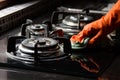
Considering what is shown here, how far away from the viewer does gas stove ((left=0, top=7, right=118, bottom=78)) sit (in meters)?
1.16

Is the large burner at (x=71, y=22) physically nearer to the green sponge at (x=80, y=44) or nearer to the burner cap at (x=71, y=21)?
the burner cap at (x=71, y=21)

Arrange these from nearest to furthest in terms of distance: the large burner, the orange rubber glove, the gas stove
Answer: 1. the gas stove
2. the orange rubber glove
3. the large burner

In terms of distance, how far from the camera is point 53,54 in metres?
1.24

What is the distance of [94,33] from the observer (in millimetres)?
1368

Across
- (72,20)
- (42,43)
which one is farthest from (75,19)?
(42,43)

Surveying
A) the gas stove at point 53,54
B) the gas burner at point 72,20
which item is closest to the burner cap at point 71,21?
the gas burner at point 72,20

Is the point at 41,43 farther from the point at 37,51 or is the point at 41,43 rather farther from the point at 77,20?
the point at 77,20

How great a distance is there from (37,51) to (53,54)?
0.07 meters

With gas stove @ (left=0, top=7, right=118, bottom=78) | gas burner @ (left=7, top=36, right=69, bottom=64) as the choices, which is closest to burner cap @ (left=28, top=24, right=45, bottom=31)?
gas stove @ (left=0, top=7, right=118, bottom=78)

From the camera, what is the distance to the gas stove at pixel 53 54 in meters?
1.16

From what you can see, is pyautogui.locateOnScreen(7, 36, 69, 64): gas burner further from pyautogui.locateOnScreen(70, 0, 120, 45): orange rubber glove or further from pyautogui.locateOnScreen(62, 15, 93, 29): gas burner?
pyautogui.locateOnScreen(62, 15, 93, 29): gas burner

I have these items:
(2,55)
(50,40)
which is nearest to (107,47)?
(50,40)

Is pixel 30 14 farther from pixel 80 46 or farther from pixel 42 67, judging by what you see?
pixel 42 67

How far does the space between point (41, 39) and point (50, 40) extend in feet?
0.11
